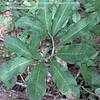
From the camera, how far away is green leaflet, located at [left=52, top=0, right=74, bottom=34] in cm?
140

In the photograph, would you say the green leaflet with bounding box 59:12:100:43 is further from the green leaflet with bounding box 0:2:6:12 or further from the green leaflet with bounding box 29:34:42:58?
the green leaflet with bounding box 0:2:6:12

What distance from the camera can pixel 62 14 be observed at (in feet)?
4.61

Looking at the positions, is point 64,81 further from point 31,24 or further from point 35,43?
point 31,24

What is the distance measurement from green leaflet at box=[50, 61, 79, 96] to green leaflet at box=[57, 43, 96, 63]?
0.22ft

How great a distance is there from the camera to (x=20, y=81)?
1814mm

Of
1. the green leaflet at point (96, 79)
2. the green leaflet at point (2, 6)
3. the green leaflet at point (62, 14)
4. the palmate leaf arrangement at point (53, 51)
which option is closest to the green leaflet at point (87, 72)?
the green leaflet at point (96, 79)

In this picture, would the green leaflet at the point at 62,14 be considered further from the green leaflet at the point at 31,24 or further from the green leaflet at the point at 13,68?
the green leaflet at the point at 13,68

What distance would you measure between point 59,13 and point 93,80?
0.45 m

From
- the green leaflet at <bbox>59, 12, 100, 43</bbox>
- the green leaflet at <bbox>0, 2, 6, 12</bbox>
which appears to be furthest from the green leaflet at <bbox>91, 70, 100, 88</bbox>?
the green leaflet at <bbox>0, 2, 6, 12</bbox>

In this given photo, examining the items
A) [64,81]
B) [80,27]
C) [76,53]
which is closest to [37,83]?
[64,81]

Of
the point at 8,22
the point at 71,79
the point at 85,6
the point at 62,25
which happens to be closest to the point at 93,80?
the point at 71,79

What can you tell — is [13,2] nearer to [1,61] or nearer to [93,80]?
[1,61]

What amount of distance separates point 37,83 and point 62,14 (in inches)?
14.4

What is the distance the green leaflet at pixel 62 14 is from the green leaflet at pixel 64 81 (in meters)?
0.19
